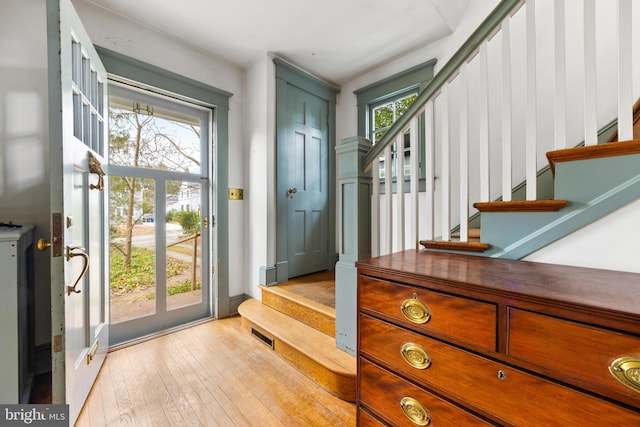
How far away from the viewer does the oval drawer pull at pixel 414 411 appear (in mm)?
830

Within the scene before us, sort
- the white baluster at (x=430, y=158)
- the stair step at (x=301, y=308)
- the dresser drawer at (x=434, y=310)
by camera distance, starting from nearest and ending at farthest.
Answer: the dresser drawer at (x=434, y=310)
the white baluster at (x=430, y=158)
the stair step at (x=301, y=308)

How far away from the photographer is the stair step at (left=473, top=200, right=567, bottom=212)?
0.90m

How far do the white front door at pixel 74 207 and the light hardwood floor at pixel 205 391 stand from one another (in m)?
0.16

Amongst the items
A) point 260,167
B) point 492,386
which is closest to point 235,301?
point 260,167

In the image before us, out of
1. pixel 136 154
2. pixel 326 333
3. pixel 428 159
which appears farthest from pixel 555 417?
pixel 136 154

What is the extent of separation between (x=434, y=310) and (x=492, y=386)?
0.23 m

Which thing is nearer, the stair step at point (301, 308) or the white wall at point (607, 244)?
the white wall at point (607, 244)

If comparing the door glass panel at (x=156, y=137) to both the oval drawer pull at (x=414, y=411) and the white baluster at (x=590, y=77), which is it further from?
the white baluster at (x=590, y=77)

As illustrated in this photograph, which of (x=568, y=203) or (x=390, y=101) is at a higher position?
(x=390, y=101)

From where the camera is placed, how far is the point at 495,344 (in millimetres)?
684

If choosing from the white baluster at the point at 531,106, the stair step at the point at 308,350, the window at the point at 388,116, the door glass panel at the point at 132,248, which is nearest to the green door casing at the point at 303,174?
the stair step at the point at 308,350

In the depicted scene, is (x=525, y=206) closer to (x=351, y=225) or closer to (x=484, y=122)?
(x=484, y=122)

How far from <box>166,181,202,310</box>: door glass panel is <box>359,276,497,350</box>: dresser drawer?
6.96 feet

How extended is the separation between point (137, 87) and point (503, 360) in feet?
9.71
